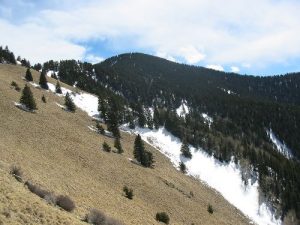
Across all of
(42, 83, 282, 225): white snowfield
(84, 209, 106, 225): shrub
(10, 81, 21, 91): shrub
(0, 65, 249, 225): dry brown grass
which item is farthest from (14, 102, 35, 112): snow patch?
(84, 209, 106, 225): shrub

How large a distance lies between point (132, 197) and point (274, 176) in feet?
305

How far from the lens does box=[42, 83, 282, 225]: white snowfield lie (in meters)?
95.6

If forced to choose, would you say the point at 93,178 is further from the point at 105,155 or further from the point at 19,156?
the point at 105,155

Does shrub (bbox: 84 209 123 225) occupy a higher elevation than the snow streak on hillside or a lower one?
higher

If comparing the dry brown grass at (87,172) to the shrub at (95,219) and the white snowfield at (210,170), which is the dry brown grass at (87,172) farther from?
the white snowfield at (210,170)

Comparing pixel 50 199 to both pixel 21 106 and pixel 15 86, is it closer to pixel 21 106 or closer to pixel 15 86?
pixel 21 106

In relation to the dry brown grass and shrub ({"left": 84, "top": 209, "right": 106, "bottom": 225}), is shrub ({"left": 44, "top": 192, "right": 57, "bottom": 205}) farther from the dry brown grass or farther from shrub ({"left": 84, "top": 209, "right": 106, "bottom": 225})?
shrub ({"left": 84, "top": 209, "right": 106, "bottom": 225})

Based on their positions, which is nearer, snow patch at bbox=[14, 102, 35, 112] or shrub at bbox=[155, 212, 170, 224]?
shrub at bbox=[155, 212, 170, 224]

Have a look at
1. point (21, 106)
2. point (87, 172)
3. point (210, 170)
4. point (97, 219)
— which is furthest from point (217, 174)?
point (97, 219)

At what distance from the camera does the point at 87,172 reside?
48500 millimetres

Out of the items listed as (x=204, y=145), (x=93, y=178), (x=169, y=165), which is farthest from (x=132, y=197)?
(x=204, y=145)

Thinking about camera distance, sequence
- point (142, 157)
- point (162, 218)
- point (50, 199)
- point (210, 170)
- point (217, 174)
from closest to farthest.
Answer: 1. point (50, 199)
2. point (162, 218)
3. point (142, 157)
4. point (217, 174)
5. point (210, 170)

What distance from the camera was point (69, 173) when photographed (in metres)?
42.8

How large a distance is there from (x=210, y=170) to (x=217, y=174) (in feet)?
7.20
